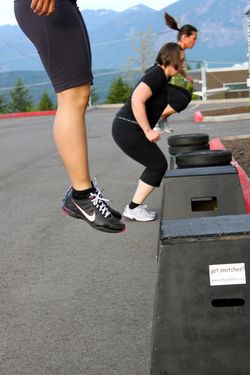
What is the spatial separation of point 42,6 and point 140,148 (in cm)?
426

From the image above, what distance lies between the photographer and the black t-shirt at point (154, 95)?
275 inches

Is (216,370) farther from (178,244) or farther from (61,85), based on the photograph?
(61,85)

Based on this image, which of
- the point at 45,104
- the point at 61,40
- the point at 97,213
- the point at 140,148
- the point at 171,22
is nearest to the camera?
the point at 61,40

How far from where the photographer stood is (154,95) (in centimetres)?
710

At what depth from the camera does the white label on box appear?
285 centimetres

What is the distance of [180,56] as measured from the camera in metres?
7.03

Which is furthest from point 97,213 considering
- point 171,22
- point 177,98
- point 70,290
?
point 171,22

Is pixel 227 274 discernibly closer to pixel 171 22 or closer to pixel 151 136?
pixel 151 136

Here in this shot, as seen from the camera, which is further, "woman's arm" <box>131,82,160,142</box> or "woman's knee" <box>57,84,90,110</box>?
"woman's arm" <box>131,82,160,142</box>

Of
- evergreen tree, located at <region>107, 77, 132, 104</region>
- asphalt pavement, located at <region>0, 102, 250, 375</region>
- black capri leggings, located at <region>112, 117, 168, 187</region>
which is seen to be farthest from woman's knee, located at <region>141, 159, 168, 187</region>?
evergreen tree, located at <region>107, 77, 132, 104</region>

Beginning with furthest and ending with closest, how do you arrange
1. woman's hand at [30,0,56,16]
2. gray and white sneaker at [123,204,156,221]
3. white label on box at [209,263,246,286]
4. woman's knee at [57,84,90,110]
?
gray and white sneaker at [123,204,156,221], woman's knee at [57,84,90,110], woman's hand at [30,0,56,16], white label on box at [209,263,246,286]

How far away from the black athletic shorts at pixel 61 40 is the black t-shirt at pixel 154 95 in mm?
3690

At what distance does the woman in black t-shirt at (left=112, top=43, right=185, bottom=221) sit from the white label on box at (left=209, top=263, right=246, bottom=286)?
3.94m

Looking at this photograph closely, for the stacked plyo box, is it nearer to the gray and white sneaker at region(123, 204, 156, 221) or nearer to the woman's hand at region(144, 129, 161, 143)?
the woman's hand at region(144, 129, 161, 143)
